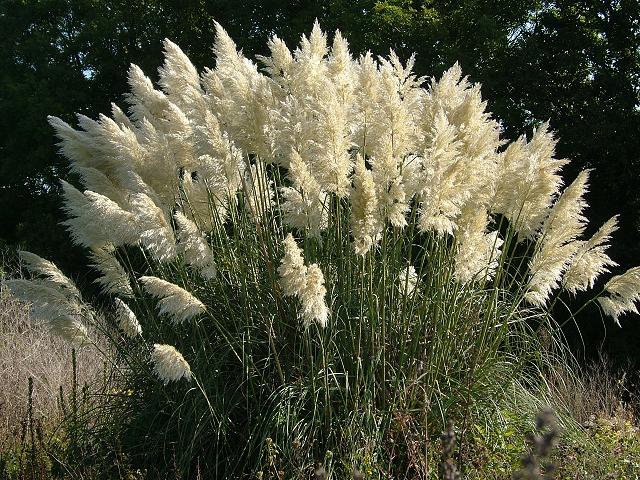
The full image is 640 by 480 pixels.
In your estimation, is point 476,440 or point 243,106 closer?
point 476,440

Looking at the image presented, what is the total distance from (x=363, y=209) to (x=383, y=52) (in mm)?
11295

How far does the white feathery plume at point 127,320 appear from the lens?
4.63m

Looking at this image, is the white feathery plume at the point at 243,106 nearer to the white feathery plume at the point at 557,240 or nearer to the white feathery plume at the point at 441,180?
the white feathery plume at the point at 441,180

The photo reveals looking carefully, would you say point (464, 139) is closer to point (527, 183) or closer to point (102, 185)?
point (527, 183)

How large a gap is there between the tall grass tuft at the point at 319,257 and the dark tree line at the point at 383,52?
293 inches

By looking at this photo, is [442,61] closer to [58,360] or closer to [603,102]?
[603,102]

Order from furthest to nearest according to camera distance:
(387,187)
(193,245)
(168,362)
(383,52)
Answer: (383,52), (387,187), (193,245), (168,362)

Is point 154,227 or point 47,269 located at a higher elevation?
point 154,227

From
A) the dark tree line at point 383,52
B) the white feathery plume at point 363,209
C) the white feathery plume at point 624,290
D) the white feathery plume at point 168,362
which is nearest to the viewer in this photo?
the white feathery plume at point 168,362

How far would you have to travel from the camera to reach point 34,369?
7.29 meters

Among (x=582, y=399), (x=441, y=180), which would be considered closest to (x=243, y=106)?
(x=441, y=180)

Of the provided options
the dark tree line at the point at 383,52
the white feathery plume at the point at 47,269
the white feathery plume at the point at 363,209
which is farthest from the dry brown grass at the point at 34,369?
the dark tree line at the point at 383,52

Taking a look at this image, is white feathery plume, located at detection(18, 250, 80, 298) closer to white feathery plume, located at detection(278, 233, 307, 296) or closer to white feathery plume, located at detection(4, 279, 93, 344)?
white feathery plume, located at detection(4, 279, 93, 344)

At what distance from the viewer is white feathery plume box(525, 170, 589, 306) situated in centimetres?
443
